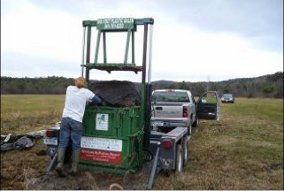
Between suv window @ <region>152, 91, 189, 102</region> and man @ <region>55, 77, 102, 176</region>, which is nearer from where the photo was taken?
man @ <region>55, 77, 102, 176</region>

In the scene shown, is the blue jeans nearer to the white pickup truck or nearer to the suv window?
the white pickup truck

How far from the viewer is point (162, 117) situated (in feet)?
44.8

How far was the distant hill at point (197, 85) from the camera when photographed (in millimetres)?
10938

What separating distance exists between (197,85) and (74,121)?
1001 cm

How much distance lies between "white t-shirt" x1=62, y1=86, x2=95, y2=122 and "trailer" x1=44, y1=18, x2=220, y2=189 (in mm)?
243

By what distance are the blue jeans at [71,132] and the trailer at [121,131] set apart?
0.25 meters

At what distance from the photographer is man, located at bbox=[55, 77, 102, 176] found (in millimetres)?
7281

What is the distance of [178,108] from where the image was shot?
539 inches

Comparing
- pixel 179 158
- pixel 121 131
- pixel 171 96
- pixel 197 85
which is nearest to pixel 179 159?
pixel 179 158

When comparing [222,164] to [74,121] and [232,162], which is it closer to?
[232,162]

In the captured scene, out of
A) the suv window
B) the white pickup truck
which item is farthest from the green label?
the suv window

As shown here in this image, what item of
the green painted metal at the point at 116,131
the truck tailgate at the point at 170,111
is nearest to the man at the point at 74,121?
the green painted metal at the point at 116,131

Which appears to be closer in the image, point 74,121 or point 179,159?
point 74,121

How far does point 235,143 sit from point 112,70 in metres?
6.81
